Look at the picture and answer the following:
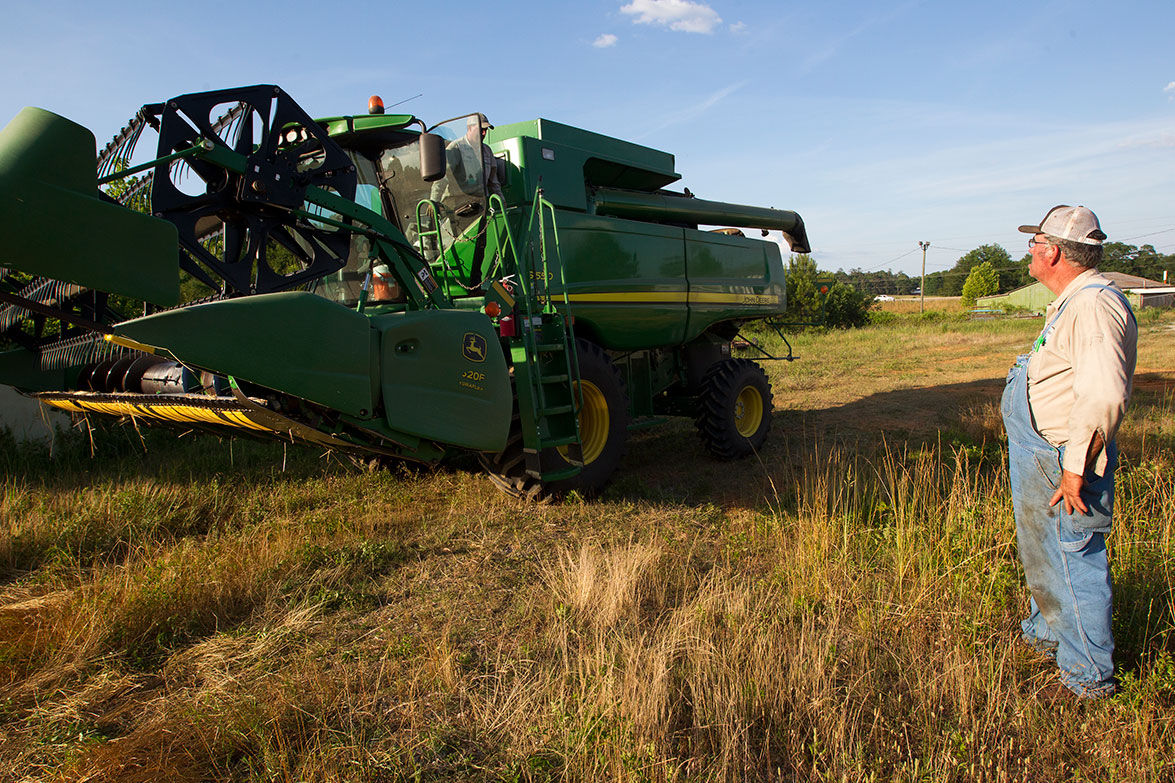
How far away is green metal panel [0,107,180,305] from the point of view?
2803mm

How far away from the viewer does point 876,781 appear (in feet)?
7.21

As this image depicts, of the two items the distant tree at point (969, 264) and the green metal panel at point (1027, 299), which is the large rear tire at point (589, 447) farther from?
the distant tree at point (969, 264)

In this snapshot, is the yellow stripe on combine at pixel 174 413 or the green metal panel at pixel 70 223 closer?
the green metal panel at pixel 70 223

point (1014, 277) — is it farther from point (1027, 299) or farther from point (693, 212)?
point (693, 212)

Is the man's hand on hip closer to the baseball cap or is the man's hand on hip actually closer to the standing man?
the standing man

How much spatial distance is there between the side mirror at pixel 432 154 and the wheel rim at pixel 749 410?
4.24 meters

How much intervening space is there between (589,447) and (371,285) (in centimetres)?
204

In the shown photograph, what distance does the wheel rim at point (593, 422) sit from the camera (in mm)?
5426

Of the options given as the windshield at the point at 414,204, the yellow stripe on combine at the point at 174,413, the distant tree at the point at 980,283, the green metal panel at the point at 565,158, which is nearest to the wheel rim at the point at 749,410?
the green metal panel at the point at 565,158

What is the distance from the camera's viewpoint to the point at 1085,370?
2445 mm

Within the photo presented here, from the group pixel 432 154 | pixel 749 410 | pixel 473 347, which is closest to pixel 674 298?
pixel 749 410

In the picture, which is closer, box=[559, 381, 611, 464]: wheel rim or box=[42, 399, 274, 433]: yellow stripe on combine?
box=[42, 399, 274, 433]: yellow stripe on combine

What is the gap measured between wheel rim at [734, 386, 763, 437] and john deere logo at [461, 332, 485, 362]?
3.78 m

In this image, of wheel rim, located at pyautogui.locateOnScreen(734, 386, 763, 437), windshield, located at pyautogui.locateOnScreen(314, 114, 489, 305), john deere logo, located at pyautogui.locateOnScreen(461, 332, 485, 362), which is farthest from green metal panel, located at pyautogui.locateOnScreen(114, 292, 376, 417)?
wheel rim, located at pyautogui.locateOnScreen(734, 386, 763, 437)
